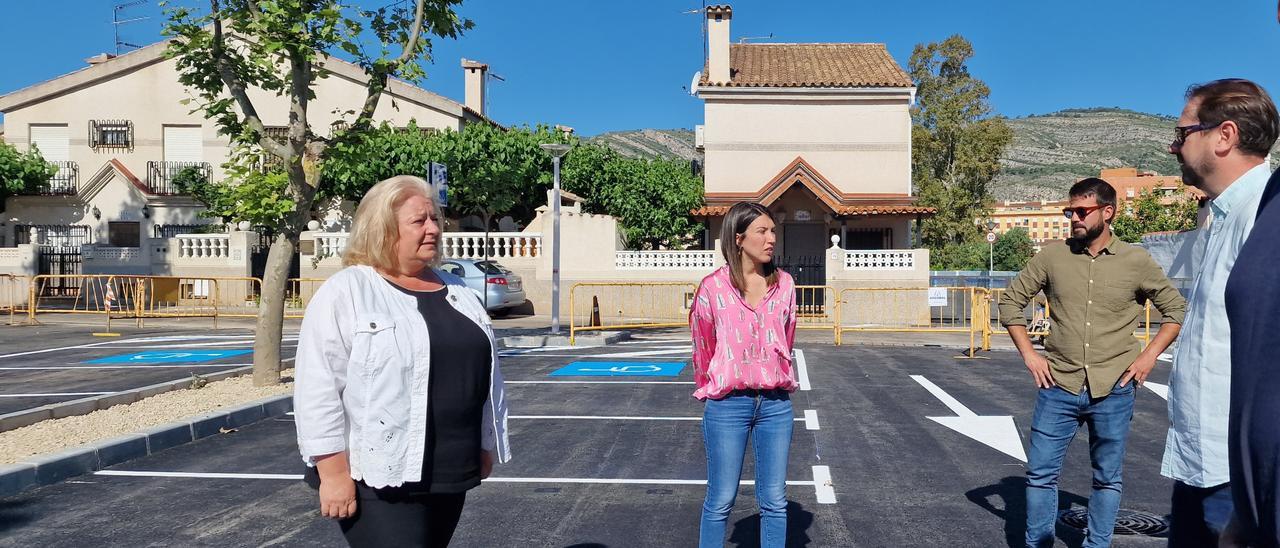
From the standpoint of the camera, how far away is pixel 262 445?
774 centimetres

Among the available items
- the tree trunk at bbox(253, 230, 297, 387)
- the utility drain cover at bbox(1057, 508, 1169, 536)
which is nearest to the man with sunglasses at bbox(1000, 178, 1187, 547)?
the utility drain cover at bbox(1057, 508, 1169, 536)

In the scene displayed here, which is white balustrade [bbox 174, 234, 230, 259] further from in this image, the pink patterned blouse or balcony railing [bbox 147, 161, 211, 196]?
the pink patterned blouse

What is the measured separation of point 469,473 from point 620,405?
6.80 metres

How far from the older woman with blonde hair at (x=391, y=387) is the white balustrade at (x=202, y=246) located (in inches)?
1026

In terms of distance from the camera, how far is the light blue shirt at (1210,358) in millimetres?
2824

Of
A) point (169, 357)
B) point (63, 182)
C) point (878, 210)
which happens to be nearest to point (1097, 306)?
point (169, 357)

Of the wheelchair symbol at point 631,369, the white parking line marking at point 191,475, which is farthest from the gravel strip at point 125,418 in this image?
the wheelchair symbol at point 631,369

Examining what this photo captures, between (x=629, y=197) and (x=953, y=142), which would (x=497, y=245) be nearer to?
(x=629, y=197)

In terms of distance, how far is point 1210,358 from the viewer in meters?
2.87

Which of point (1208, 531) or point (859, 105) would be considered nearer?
point (1208, 531)

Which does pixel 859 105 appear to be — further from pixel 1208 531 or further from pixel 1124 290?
pixel 1208 531

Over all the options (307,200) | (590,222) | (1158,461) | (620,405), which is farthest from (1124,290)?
(590,222)

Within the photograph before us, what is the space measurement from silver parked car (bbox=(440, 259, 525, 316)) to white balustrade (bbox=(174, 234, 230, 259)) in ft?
27.3

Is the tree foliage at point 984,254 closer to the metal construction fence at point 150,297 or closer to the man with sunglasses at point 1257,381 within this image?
the metal construction fence at point 150,297
